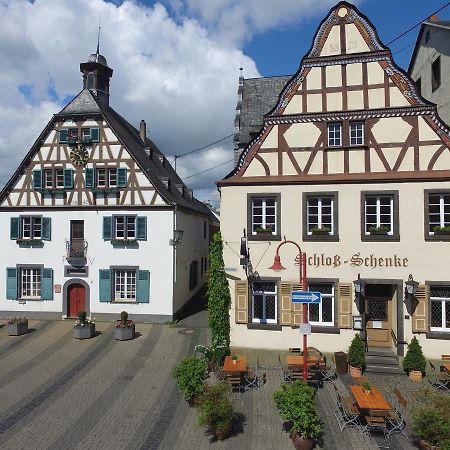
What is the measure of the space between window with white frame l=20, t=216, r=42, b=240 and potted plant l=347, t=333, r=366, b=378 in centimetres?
1782

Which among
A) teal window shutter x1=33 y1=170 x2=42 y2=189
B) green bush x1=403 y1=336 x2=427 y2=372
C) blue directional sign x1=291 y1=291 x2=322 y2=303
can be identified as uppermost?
teal window shutter x1=33 y1=170 x2=42 y2=189

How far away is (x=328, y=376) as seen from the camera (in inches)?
469

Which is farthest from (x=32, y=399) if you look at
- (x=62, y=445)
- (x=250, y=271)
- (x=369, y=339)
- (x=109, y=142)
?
(x=109, y=142)

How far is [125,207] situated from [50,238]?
194 inches

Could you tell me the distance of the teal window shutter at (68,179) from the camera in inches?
798

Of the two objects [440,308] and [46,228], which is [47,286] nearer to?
[46,228]

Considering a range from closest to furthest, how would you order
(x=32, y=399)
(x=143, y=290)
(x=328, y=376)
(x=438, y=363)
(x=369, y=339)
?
(x=32, y=399) → (x=328, y=376) → (x=438, y=363) → (x=369, y=339) → (x=143, y=290)

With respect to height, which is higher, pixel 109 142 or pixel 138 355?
pixel 109 142

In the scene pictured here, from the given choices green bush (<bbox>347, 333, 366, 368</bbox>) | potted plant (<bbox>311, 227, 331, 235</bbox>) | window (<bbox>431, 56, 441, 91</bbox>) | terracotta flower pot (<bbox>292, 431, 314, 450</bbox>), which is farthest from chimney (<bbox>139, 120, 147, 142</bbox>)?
terracotta flower pot (<bbox>292, 431, 314, 450</bbox>)

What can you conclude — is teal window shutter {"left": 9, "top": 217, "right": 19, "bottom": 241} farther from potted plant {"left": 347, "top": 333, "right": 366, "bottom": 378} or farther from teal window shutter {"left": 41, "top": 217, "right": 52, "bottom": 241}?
potted plant {"left": 347, "top": 333, "right": 366, "bottom": 378}

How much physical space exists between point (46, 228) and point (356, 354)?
1768 centimetres

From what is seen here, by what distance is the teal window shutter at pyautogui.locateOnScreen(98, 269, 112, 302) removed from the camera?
1977 centimetres

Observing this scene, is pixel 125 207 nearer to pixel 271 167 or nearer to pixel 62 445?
pixel 271 167

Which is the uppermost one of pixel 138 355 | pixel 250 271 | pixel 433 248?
pixel 433 248
